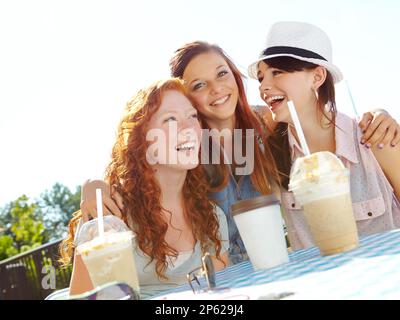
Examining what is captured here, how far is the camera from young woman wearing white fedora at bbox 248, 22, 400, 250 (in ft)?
8.38

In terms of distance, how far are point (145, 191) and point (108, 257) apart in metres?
0.99

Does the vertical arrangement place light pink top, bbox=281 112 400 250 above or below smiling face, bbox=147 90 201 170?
below

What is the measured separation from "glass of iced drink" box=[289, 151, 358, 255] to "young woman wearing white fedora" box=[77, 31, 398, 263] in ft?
4.04

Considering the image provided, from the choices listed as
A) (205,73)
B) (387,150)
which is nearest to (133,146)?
(205,73)

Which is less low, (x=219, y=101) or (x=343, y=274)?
(x=219, y=101)

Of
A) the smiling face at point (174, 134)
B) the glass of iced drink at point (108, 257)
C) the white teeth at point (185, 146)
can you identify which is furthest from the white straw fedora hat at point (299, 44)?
the glass of iced drink at point (108, 257)

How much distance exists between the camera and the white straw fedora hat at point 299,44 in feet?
8.66

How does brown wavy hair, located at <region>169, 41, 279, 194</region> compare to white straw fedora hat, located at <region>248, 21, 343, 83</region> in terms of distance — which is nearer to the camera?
white straw fedora hat, located at <region>248, 21, 343, 83</region>

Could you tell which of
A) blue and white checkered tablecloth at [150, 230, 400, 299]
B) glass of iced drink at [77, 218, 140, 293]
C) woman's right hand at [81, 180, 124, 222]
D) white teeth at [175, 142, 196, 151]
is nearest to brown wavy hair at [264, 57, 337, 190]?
white teeth at [175, 142, 196, 151]

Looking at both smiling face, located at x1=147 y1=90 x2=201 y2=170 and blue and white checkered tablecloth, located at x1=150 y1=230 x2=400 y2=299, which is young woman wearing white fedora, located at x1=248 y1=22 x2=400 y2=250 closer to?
smiling face, located at x1=147 y1=90 x2=201 y2=170

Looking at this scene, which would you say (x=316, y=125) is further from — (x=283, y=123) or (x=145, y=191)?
(x=145, y=191)

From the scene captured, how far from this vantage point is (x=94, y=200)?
2195mm

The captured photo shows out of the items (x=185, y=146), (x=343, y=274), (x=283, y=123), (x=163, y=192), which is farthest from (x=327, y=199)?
(x=283, y=123)

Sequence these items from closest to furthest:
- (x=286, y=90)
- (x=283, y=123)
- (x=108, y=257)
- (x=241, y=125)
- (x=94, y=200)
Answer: (x=108, y=257) → (x=94, y=200) → (x=286, y=90) → (x=283, y=123) → (x=241, y=125)
